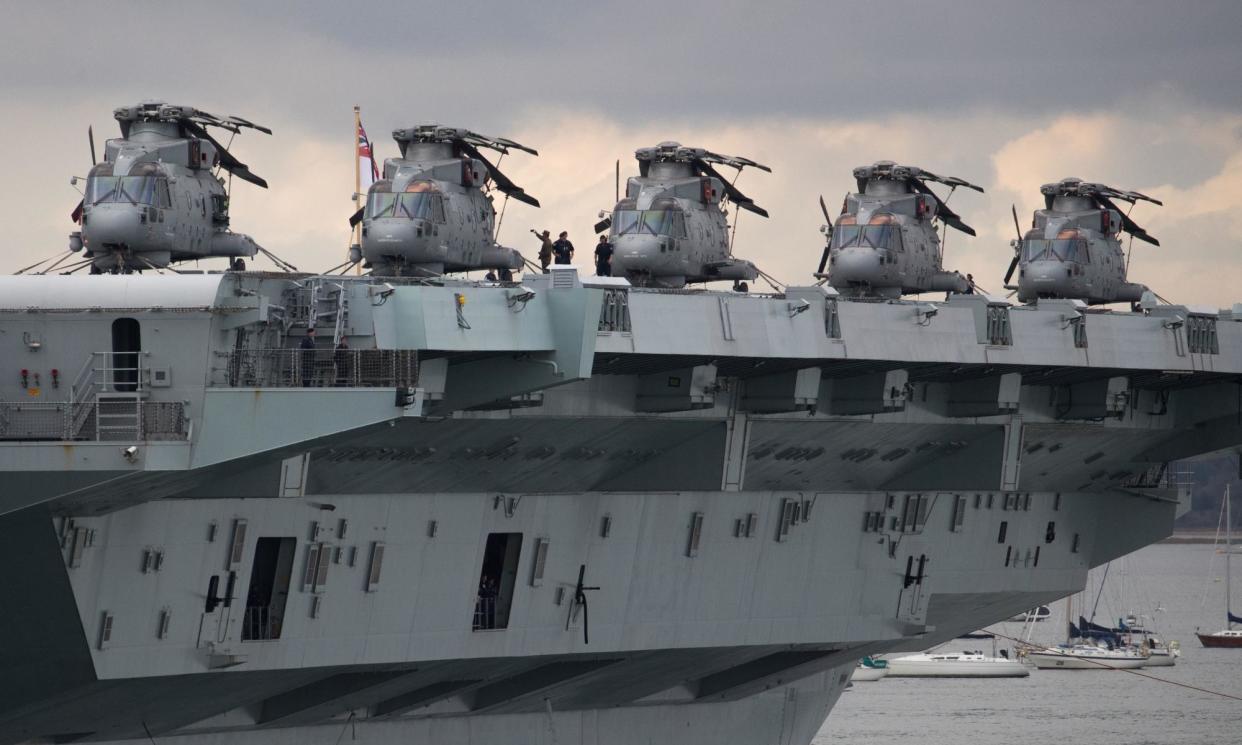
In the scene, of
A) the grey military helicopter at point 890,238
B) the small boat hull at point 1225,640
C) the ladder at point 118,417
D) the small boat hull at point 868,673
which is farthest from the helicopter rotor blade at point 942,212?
the small boat hull at point 1225,640

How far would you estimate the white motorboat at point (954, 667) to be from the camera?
3339 inches

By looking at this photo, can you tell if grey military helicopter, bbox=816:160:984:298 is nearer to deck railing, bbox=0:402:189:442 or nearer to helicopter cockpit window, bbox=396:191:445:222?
helicopter cockpit window, bbox=396:191:445:222

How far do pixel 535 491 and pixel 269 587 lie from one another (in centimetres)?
367

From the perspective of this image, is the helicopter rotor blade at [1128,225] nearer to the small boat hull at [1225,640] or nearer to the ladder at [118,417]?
the ladder at [118,417]

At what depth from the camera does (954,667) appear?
8612 centimetres

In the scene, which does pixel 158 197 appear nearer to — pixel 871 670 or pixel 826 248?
pixel 826 248

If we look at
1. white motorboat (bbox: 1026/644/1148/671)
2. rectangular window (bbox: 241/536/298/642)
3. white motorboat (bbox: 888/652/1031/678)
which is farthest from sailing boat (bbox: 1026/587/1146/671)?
rectangular window (bbox: 241/536/298/642)

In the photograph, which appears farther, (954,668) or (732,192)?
(954,668)

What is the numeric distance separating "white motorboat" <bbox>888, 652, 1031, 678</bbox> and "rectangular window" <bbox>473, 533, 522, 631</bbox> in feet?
197

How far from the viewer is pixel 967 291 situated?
1533 inches

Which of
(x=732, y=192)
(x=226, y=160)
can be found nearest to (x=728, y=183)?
(x=732, y=192)

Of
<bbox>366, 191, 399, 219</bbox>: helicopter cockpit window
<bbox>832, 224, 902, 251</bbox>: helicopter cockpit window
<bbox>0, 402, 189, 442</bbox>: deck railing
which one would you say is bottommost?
<bbox>0, 402, 189, 442</bbox>: deck railing

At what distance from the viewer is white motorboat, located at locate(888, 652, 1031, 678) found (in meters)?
84.8

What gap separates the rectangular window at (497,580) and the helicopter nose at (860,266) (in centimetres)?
1150
